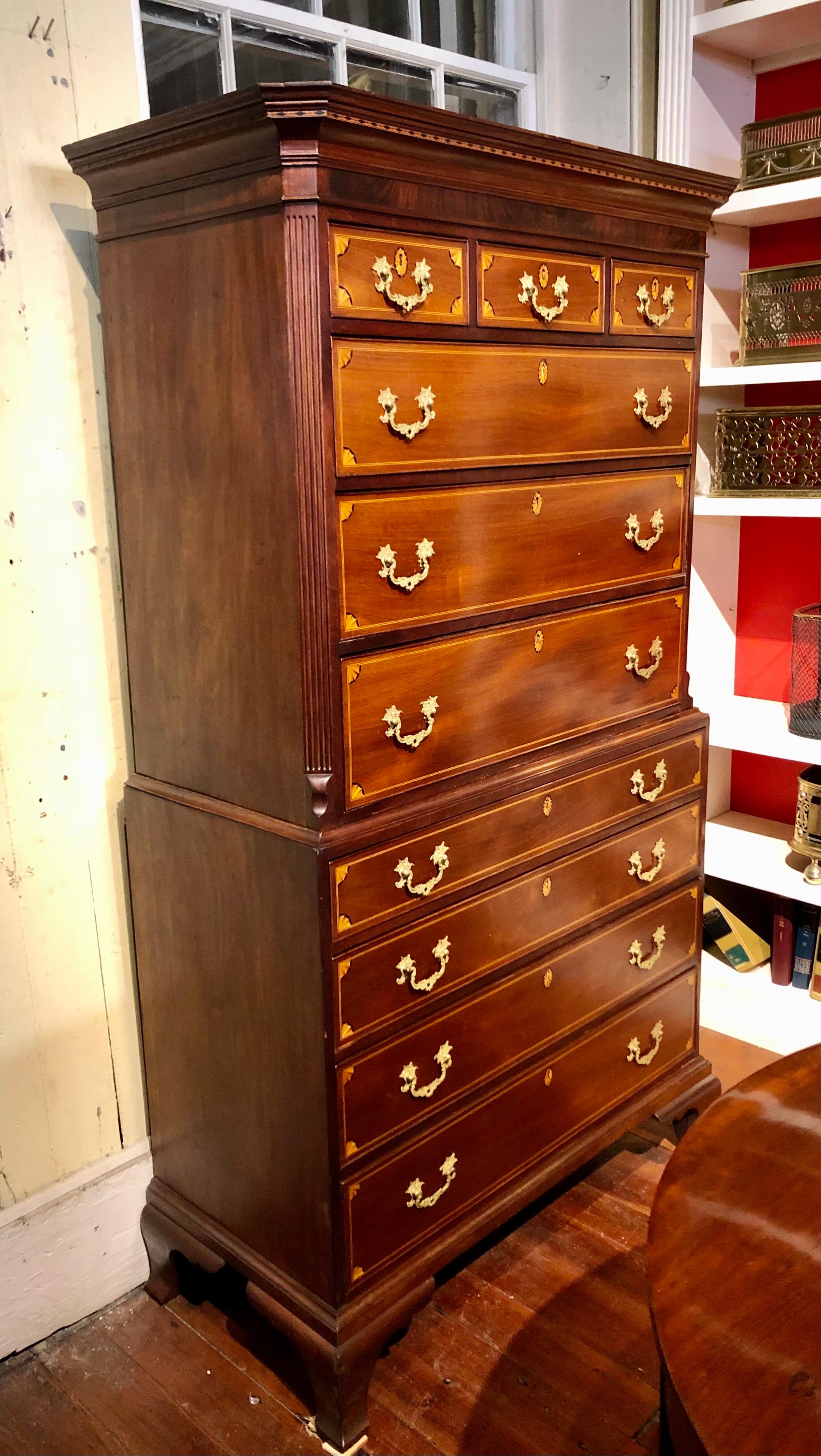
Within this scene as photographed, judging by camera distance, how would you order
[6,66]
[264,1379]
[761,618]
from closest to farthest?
[6,66], [264,1379], [761,618]

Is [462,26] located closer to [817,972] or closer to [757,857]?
[757,857]

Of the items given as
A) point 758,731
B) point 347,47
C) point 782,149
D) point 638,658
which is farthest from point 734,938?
point 347,47

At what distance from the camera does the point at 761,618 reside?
3.03m

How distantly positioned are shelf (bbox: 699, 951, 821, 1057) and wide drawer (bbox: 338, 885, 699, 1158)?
463 millimetres

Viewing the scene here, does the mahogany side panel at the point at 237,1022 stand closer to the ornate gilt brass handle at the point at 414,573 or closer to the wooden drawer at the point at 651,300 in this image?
the ornate gilt brass handle at the point at 414,573

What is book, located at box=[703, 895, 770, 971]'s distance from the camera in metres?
2.97

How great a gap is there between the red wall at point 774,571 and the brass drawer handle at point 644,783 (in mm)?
875

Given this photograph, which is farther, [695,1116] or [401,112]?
[695,1116]

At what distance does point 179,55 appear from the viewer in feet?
6.73

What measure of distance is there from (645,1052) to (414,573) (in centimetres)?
120

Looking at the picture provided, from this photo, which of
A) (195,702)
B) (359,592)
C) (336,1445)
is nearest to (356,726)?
(359,592)

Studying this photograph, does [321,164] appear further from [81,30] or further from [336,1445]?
[336,1445]

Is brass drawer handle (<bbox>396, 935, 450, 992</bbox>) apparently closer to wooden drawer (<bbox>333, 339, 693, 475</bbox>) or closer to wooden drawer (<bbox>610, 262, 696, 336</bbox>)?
wooden drawer (<bbox>333, 339, 693, 475</bbox>)

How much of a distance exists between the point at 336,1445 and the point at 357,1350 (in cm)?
16
